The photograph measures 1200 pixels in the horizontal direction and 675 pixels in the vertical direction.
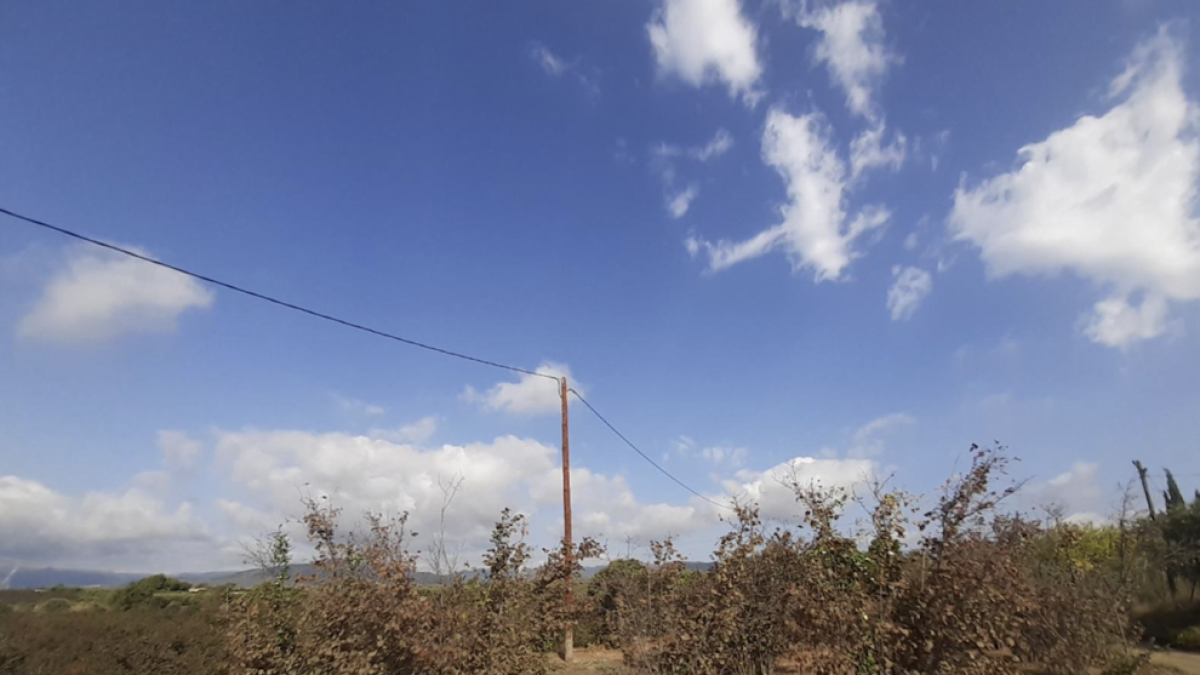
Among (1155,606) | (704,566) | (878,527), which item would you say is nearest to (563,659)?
(704,566)

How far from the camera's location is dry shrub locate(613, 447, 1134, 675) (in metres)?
7.27

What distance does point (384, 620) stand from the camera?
8.06 m

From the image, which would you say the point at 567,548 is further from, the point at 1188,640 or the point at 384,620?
the point at 1188,640

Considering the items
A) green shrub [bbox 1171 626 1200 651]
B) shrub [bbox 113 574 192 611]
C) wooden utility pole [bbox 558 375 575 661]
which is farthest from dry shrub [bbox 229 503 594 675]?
green shrub [bbox 1171 626 1200 651]

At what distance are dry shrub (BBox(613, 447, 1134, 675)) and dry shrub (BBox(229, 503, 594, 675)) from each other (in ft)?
5.44

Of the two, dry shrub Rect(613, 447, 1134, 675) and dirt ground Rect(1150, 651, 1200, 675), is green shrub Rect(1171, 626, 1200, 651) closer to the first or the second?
dirt ground Rect(1150, 651, 1200, 675)

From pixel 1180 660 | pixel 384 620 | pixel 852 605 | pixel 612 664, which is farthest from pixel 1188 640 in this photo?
pixel 384 620

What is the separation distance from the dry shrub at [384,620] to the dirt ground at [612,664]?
5.31 ft

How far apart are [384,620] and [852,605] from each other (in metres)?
5.42

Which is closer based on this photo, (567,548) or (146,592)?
Result: (567,548)

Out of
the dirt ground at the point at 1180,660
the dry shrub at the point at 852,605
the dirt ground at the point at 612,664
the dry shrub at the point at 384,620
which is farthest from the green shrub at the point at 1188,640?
the dry shrub at the point at 384,620

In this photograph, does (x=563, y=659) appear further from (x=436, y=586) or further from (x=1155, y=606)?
(x=1155, y=606)

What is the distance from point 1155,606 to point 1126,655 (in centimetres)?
1613

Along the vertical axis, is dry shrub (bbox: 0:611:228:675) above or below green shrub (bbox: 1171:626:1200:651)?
above
